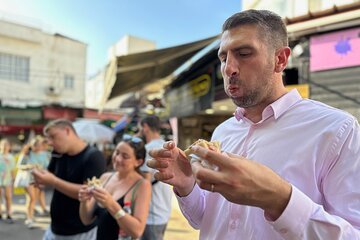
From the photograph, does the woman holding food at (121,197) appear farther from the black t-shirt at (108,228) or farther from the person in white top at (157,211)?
the person in white top at (157,211)

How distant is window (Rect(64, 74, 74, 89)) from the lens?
82.9ft

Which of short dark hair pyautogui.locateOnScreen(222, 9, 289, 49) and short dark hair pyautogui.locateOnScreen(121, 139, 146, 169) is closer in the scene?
short dark hair pyautogui.locateOnScreen(222, 9, 289, 49)

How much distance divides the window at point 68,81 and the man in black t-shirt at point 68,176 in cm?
2286

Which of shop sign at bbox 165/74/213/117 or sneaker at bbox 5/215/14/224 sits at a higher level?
shop sign at bbox 165/74/213/117

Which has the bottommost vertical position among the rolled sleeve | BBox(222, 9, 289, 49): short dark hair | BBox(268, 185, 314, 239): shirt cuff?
the rolled sleeve

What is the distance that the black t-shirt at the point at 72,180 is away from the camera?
10.6 feet

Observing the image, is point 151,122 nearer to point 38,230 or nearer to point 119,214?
point 119,214

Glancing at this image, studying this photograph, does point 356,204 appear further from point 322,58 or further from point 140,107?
point 140,107

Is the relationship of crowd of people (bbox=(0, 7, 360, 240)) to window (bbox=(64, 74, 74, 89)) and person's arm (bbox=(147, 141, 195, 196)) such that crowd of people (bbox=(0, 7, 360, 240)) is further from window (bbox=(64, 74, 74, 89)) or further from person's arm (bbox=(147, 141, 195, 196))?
window (bbox=(64, 74, 74, 89))

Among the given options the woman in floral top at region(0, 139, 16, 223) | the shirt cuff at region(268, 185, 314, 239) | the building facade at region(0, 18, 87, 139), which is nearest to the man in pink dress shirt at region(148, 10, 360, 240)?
the shirt cuff at region(268, 185, 314, 239)

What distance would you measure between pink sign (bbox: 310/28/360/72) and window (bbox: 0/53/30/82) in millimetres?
22376

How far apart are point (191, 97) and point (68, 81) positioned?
19531 millimetres

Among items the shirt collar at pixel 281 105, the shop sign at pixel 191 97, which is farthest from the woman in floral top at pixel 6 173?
the shirt collar at pixel 281 105

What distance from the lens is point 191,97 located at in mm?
8125
